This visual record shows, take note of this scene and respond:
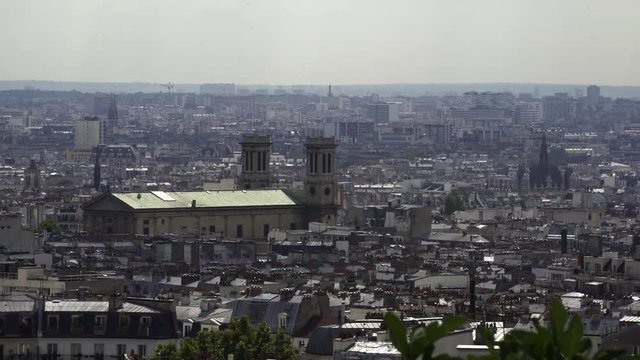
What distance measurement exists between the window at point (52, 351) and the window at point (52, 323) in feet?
1.43

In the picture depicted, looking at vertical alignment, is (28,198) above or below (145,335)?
below

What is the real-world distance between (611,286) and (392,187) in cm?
9833

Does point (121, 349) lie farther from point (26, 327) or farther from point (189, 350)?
point (189, 350)

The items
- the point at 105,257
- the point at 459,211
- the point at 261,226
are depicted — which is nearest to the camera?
the point at 105,257

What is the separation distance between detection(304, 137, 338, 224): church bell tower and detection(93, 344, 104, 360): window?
154 feet

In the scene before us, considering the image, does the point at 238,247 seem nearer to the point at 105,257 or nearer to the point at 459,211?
the point at 105,257

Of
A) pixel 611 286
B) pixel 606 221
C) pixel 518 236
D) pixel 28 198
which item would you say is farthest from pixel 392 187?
pixel 611 286

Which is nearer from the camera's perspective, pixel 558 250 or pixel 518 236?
pixel 558 250

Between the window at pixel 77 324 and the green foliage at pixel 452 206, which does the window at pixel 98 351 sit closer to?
the window at pixel 77 324

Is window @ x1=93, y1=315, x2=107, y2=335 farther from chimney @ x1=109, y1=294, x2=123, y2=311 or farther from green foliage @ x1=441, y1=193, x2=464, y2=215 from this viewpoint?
green foliage @ x1=441, y1=193, x2=464, y2=215

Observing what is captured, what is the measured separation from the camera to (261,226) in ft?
256

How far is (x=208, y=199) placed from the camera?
7825 cm

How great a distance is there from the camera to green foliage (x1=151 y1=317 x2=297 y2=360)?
28141mm

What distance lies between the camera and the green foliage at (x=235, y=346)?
92.3ft
